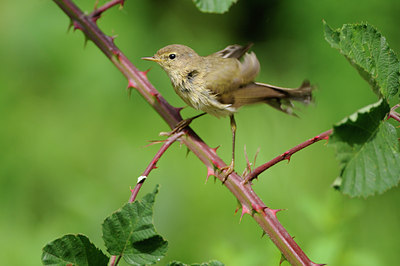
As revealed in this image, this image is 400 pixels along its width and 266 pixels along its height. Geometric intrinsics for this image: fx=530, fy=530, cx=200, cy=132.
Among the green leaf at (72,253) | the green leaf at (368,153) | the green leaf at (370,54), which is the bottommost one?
the green leaf at (368,153)

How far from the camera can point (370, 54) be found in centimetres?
143

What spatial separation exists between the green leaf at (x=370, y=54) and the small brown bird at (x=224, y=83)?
0.66 meters

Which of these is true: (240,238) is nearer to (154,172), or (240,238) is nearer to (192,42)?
(154,172)

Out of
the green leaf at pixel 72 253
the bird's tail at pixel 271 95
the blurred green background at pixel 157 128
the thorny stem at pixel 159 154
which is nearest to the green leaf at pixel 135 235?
the green leaf at pixel 72 253

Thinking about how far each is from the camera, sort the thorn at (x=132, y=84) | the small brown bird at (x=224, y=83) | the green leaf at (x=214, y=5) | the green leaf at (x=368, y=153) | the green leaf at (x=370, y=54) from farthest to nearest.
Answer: the small brown bird at (x=224, y=83) < the thorn at (x=132, y=84) < the green leaf at (x=214, y=5) < the green leaf at (x=370, y=54) < the green leaf at (x=368, y=153)

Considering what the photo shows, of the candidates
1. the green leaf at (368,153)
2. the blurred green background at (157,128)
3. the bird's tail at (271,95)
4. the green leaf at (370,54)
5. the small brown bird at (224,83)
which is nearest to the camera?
the green leaf at (368,153)

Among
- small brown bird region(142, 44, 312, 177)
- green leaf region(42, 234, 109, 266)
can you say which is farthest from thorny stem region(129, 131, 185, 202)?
small brown bird region(142, 44, 312, 177)

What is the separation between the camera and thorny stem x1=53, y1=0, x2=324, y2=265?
5.12ft

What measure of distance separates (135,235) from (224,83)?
1.26 meters

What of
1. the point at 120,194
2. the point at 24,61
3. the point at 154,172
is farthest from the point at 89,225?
the point at 24,61

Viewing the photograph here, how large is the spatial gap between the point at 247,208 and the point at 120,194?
2884 mm

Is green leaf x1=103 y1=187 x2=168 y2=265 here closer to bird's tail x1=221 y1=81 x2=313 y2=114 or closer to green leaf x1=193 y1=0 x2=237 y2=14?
green leaf x1=193 y1=0 x2=237 y2=14

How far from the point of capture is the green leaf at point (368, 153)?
4.21ft

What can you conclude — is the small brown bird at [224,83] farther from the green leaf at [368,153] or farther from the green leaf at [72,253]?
the green leaf at [72,253]
